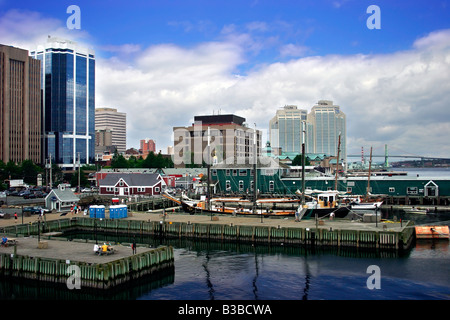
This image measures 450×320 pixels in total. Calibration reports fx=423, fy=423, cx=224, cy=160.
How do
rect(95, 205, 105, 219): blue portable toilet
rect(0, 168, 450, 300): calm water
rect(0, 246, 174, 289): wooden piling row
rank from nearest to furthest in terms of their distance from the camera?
1. rect(0, 168, 450, 300): calm water
2. rect(0, 246, 174, 289): wooden piling row
3. rect(95, 205, 105, 219): blue portable toilet

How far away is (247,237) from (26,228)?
25.8m

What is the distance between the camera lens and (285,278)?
33156mm

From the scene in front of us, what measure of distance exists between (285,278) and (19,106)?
169m

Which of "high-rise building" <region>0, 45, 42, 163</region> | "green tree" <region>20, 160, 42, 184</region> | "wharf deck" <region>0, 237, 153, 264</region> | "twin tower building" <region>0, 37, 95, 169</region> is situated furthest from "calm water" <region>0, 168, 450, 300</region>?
"high-rise building" <region>0, 45, 42, 163</region>

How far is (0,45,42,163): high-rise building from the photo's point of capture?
164 meters

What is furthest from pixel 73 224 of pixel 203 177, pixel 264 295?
pixel 203 177

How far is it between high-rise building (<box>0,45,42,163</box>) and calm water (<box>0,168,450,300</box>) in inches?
5812

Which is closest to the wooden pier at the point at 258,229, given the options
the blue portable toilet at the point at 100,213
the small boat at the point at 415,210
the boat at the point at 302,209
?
the blue portable toilet at the point at 100,213

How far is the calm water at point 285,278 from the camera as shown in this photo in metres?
29.2

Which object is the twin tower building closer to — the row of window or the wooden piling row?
the row of window

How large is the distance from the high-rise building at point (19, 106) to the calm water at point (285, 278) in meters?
148

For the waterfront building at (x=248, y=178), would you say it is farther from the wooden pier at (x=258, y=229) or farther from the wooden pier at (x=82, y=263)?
the wooden pier at (x=82, y=263)

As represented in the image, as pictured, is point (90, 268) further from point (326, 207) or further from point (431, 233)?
point (326, 207)

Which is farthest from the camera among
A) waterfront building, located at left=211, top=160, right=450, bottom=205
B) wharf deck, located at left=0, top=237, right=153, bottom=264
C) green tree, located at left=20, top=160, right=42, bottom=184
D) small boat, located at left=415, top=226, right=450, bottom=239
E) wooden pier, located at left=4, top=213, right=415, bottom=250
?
green tree, located at left=20, top=160, right=42, bottom=184
